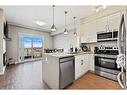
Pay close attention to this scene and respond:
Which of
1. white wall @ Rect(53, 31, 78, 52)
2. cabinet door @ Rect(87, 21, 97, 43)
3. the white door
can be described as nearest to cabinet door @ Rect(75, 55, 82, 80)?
cabinet door @ Rect(87, 21, 97, 43)

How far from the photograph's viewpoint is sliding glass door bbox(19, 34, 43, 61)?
25.3 feet

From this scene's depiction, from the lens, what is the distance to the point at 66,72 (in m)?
2.99

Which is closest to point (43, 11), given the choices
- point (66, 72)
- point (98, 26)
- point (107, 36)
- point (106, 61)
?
point (98, 26)

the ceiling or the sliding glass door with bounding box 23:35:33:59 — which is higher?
the ceiling

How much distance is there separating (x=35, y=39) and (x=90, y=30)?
5347 millimetres

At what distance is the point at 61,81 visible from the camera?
2768 mm

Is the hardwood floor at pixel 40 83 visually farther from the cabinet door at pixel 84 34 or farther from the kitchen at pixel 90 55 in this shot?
the cabinet door at pixel 84 34

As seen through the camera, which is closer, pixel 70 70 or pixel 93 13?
pixel 70 70

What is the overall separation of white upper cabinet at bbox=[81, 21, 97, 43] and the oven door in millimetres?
909

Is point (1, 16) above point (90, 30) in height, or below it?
above

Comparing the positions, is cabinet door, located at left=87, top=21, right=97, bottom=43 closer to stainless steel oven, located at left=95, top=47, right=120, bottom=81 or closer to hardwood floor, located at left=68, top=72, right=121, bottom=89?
stainless steel oven, located at left=95, top=47, right=120, bottom=81

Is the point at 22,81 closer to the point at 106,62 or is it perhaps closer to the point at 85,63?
the point at 85,63
